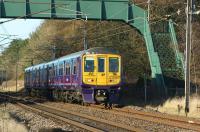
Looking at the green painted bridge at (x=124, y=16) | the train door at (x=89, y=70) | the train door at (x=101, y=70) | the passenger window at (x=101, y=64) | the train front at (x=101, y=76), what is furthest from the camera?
the green painted bridge at (x=124, y=16)

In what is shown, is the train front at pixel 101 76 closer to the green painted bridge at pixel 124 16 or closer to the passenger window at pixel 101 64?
the passenger window at pixel 101 64

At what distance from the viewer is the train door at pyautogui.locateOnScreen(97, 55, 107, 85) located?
93.6ft

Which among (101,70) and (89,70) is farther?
(101,70)

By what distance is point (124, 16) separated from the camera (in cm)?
3709

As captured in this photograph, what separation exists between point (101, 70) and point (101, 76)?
13.5 inches

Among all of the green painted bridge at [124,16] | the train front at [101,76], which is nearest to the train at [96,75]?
the train front at [101,76]

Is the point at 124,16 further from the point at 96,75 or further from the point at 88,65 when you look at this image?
the point at 96,75

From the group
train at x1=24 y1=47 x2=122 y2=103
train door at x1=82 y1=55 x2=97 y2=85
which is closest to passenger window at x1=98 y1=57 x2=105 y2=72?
train at x1=24 y1=47 x2=122 y2=103

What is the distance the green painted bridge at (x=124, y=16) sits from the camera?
3497cm

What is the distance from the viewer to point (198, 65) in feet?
129

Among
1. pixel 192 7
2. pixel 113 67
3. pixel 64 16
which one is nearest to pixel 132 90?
pixel 64 16

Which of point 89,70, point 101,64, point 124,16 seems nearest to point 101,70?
point 101,64

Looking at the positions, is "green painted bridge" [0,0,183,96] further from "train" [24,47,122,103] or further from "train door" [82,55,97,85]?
"train door" [82,55,97,85]

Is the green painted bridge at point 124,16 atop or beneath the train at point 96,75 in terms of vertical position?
atop
